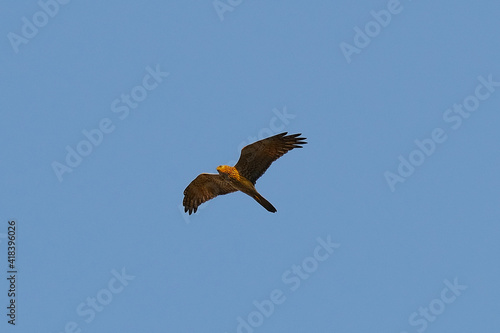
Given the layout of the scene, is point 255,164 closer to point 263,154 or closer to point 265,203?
point 263,154

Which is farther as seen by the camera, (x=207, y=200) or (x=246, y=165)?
(x=207, y=200)

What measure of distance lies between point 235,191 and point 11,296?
280 inches

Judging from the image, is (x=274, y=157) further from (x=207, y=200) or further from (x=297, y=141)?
(x=207, y=200)

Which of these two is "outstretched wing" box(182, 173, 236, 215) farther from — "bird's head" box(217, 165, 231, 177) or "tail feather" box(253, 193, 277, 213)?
"tail feather" box(253, 193, 277, 213)

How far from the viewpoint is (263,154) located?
19.1 m

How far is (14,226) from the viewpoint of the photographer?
19.9m

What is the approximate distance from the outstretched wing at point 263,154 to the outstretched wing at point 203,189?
0.93 m

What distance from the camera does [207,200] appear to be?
20891mm

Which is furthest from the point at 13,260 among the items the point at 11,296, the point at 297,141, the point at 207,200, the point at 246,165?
the point at 297,141

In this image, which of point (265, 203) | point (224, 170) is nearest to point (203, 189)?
point (224, 170)

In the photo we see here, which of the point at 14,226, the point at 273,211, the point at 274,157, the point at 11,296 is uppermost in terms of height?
the point at 14,226

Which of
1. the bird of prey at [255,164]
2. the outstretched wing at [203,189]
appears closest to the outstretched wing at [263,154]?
the bird of prey at [255,164]

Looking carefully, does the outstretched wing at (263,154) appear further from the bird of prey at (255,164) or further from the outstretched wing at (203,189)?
the outstretched wing at (203,189)

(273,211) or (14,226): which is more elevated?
(14,226)
